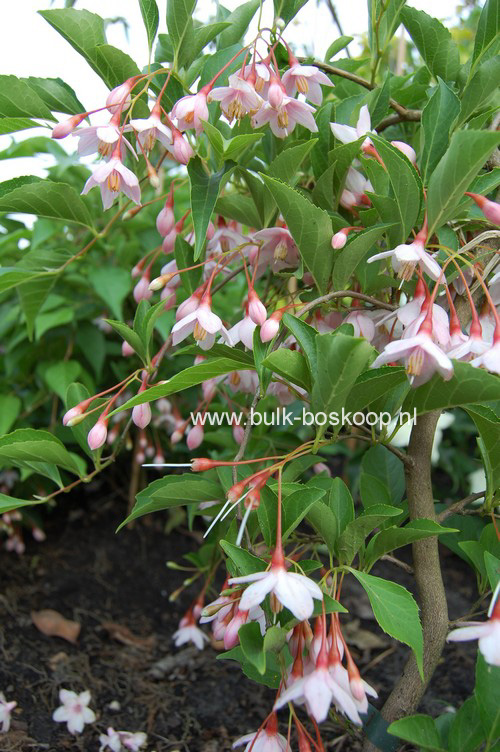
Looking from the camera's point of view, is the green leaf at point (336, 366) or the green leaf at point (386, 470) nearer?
the green leaf at point (336, 366)

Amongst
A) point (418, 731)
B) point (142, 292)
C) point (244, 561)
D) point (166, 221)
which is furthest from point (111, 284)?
point (418, 731)

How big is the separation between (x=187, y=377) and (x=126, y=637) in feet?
3.52

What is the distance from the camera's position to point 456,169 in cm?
71

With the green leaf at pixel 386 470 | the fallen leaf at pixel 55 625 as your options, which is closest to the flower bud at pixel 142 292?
the green leaf at pixel 386 470

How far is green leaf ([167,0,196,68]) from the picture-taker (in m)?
0.89

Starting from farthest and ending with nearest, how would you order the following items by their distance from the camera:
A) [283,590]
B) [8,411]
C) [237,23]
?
[8,411], [237,23], [283,590]

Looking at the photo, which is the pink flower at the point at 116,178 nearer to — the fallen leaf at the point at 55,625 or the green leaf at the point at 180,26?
the green leaf at the point at 180,26

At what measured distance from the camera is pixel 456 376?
706 mm

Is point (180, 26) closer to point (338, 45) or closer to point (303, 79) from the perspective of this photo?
point (303, 79)

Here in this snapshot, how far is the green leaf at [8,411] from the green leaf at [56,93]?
0.90m

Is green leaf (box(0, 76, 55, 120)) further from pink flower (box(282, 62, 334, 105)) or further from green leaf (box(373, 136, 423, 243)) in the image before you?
green leaf (box(373, 136, 423, 243))

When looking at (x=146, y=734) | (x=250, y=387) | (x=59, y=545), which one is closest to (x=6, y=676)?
(x=146, y=734)

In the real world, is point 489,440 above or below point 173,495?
above

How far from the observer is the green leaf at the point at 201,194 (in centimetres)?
82
